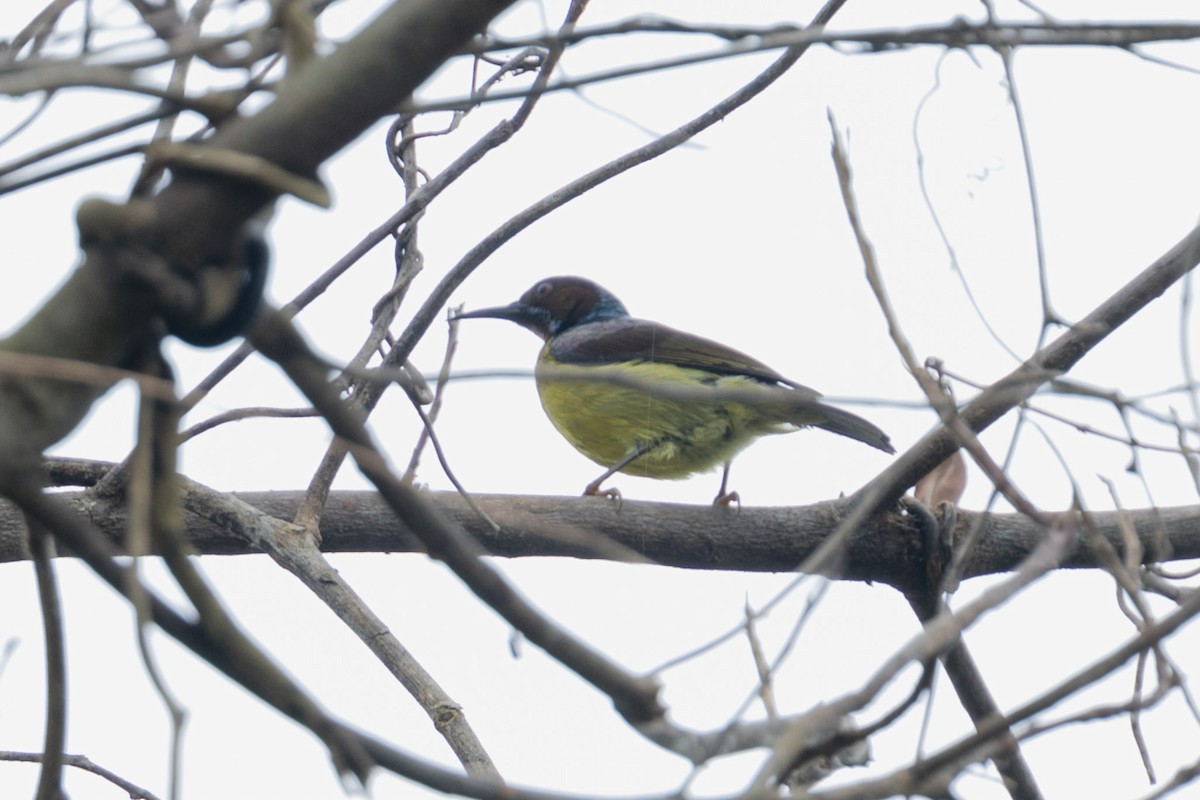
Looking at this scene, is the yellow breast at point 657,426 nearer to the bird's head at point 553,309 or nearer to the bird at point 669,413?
the bird at point 669,413

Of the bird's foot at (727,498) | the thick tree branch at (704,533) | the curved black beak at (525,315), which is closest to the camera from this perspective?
the thick tree branch at (704,533)

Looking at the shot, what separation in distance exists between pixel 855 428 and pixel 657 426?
86cm

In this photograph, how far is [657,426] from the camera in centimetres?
584

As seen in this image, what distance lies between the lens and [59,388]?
134cm

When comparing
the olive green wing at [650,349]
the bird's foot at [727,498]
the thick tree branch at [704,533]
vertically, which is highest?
the olive green wing at [650,349]

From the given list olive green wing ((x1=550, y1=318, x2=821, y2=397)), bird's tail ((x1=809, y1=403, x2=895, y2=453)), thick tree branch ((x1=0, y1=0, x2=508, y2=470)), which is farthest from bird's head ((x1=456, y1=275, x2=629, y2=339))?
thick tree branch ((x1=0, y1=0, x2=508, y2=470))

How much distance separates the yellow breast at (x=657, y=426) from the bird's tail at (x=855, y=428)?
0.21 meters

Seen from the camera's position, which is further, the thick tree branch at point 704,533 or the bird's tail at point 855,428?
the bird's tail at point 855,428

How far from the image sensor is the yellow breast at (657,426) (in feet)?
18.9

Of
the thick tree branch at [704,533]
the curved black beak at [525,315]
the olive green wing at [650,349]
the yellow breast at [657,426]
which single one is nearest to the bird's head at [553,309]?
the curved black beak at [525,315]

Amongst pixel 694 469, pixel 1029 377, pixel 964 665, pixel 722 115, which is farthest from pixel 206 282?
pixel 694 469

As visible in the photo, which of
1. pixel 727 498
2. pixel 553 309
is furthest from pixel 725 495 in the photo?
pixel 553 309

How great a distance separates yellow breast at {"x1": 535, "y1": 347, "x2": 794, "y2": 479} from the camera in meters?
5.77

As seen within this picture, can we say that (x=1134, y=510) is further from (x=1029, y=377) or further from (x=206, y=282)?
(x=206, y=282)
